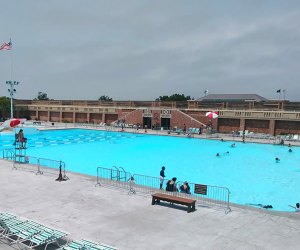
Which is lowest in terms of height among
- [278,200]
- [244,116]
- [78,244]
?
[278,200]

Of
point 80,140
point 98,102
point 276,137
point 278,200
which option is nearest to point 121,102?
point 98,102

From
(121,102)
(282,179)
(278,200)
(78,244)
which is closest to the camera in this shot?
(78,244)

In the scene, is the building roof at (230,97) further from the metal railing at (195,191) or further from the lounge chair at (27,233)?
the lounge chair at (27,233)

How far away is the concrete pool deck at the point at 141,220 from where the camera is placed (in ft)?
31.3

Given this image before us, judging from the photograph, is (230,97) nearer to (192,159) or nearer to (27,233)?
(192,159)

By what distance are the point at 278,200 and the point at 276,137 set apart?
74.9 ft

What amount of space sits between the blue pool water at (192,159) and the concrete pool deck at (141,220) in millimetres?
6135

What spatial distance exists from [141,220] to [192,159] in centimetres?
1816

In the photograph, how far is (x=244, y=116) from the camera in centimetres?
4291

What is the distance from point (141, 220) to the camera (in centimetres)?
1122

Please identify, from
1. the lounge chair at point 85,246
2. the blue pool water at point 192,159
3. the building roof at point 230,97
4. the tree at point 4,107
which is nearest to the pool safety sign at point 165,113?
the blue pool water at point 192,159

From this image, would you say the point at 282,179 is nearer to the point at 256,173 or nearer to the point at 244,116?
the point at 256,173

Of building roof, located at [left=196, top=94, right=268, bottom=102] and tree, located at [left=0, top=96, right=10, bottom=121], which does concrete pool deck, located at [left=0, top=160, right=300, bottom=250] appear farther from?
building roof, located at [left=196, top=94, right=268, bottom=102]

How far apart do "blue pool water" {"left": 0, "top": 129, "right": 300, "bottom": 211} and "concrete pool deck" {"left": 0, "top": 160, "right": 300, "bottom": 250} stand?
613 centimetres
